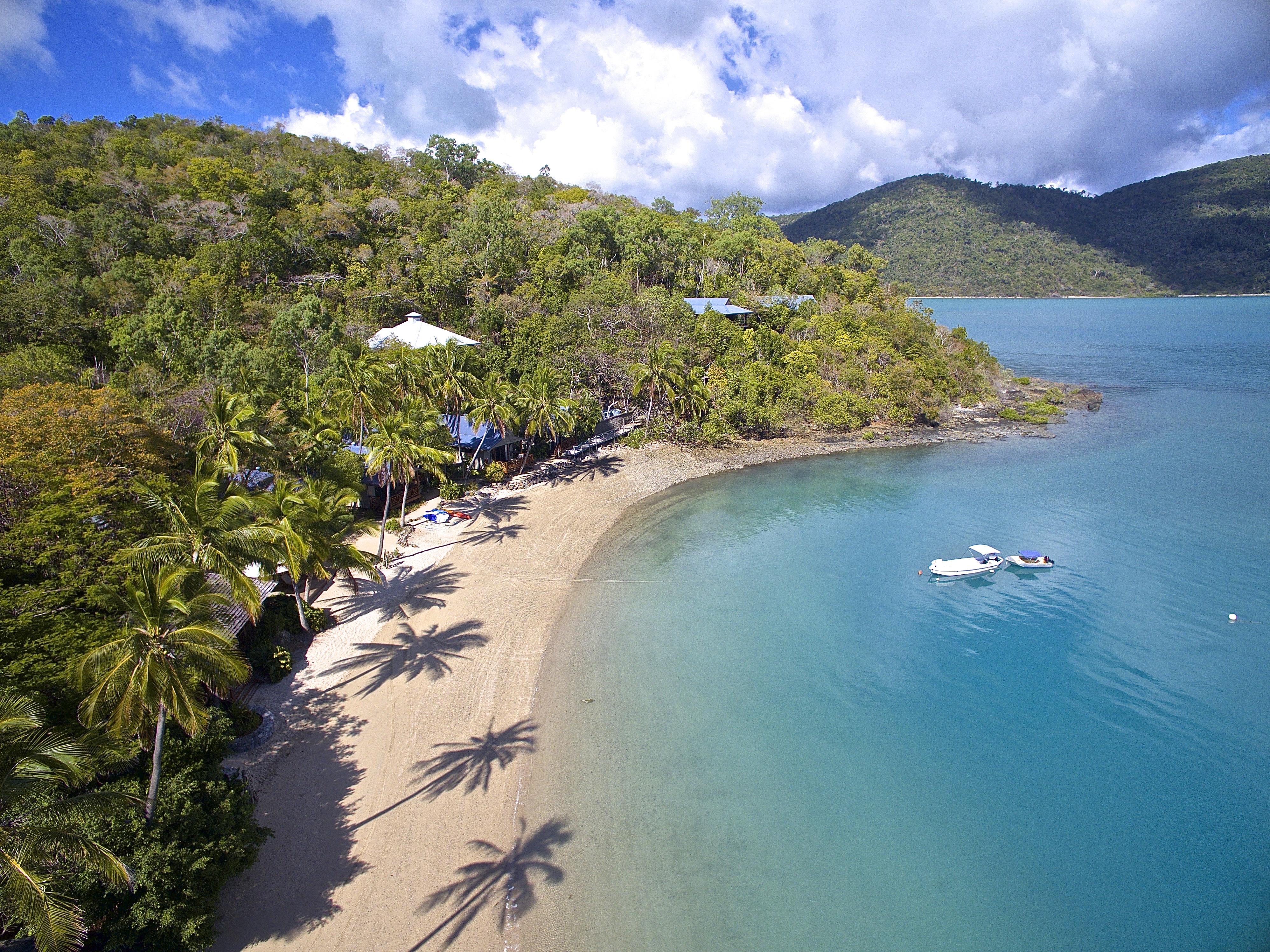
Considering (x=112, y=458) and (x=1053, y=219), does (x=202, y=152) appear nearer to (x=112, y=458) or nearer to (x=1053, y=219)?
(x=112, y=458)

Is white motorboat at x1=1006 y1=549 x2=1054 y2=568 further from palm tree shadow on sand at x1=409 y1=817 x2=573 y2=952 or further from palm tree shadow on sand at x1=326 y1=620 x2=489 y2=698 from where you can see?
palm tree shadow on sand at x1=326 y1=620 x2=489 y2=698

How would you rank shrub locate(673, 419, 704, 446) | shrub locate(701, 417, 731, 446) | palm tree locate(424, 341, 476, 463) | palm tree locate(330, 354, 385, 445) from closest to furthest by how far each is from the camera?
palm tree locate(330, 354, 385, 445) → palm tree locate(424, 341, 476, 463) → shrub locate(673, 419, 704, 446) → shrub locate(701, 417, 731, 446)

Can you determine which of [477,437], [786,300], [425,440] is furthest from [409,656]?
[786,300]

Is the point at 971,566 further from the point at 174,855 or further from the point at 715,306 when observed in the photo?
the point at 715,306

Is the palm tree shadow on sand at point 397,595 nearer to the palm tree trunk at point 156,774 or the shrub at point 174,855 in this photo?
the shrub at point 174,855

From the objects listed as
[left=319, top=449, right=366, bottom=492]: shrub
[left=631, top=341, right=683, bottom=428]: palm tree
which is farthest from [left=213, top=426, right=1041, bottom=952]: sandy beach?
[left=631, top=341, right=683, bottom=428]: palm tree
